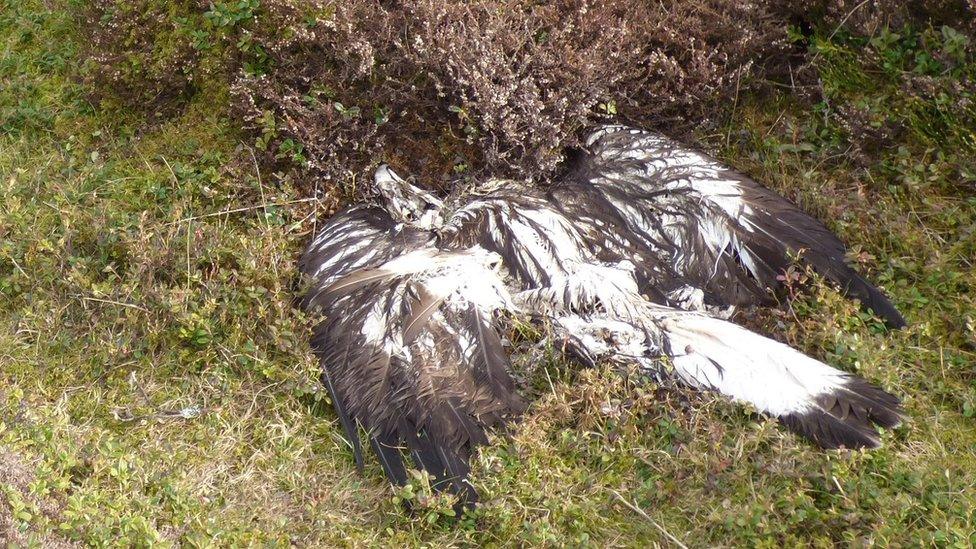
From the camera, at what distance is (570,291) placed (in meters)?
4.00

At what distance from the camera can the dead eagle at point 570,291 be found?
3586 mm

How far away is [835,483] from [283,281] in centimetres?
250

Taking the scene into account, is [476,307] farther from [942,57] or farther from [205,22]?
[942,57]

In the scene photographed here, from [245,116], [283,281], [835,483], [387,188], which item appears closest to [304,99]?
[245,116]

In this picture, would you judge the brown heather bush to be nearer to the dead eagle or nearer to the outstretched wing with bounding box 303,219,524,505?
the dead eagle

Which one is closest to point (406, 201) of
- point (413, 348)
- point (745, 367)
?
point (413, 348)

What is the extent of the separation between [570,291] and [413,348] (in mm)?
757

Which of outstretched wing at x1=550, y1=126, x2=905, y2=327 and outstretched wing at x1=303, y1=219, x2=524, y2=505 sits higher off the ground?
outstretched wing at x1=550, y1=126, x2=905, y2=327

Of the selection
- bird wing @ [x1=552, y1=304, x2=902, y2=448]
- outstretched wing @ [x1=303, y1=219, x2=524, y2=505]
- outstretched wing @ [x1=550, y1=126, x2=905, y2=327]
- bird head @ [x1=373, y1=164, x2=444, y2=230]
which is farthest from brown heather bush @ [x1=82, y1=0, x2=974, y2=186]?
bird wing @ [x1=552, y1=304, x2=902, y2=448]

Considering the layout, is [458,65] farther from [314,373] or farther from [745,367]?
[745,367]

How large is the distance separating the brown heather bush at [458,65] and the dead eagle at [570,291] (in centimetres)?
24

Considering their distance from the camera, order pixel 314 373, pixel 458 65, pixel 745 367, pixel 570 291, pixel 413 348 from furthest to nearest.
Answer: pixel 458 65
pixel 570 291
pixel 314 373
pixel 413 348
pixel 745 367

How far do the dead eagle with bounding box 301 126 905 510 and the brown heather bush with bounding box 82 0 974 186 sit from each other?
243 mm

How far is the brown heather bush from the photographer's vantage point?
14.5ft
